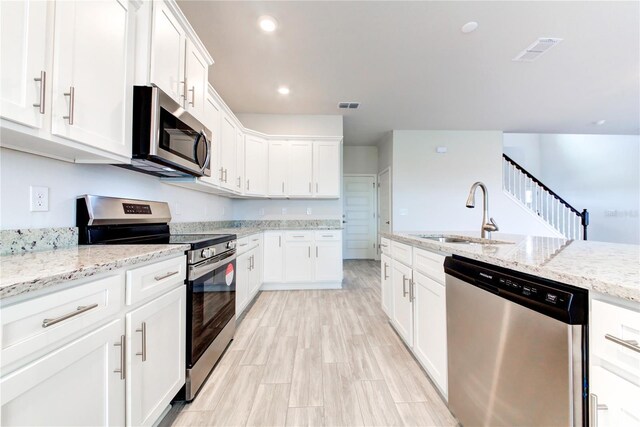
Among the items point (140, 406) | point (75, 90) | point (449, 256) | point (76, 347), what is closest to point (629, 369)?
point (449, 256)

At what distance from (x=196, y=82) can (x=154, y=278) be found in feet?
5.22

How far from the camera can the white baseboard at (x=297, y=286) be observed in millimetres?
3801

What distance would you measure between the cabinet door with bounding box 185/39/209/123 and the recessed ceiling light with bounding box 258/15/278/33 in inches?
24.0

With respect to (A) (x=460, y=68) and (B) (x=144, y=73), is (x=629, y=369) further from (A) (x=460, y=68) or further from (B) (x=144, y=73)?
(A) (x=460, y=68)

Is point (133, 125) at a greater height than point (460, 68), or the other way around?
point (460, 68)

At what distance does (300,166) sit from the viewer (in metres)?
4.09

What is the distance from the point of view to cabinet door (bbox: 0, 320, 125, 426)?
660mm

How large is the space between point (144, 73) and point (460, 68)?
10.4ft

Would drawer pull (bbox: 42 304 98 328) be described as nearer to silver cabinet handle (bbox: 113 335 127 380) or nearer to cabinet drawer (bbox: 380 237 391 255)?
silver cabinet handle (bbox: 113 335 127 380)

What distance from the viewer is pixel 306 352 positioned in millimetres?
2055

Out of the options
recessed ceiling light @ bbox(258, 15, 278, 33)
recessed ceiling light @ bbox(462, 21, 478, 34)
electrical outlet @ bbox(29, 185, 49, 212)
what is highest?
recessed ceiling light @ bbox(462, 21, 478, 34)

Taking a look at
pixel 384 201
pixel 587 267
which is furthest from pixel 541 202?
pixel 587 267

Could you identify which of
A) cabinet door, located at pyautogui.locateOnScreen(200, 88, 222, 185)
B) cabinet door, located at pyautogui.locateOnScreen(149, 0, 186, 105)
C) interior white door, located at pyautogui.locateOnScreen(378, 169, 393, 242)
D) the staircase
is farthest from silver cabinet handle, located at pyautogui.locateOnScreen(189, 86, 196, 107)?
the staircase

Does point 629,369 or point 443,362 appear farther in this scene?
point 443,362
